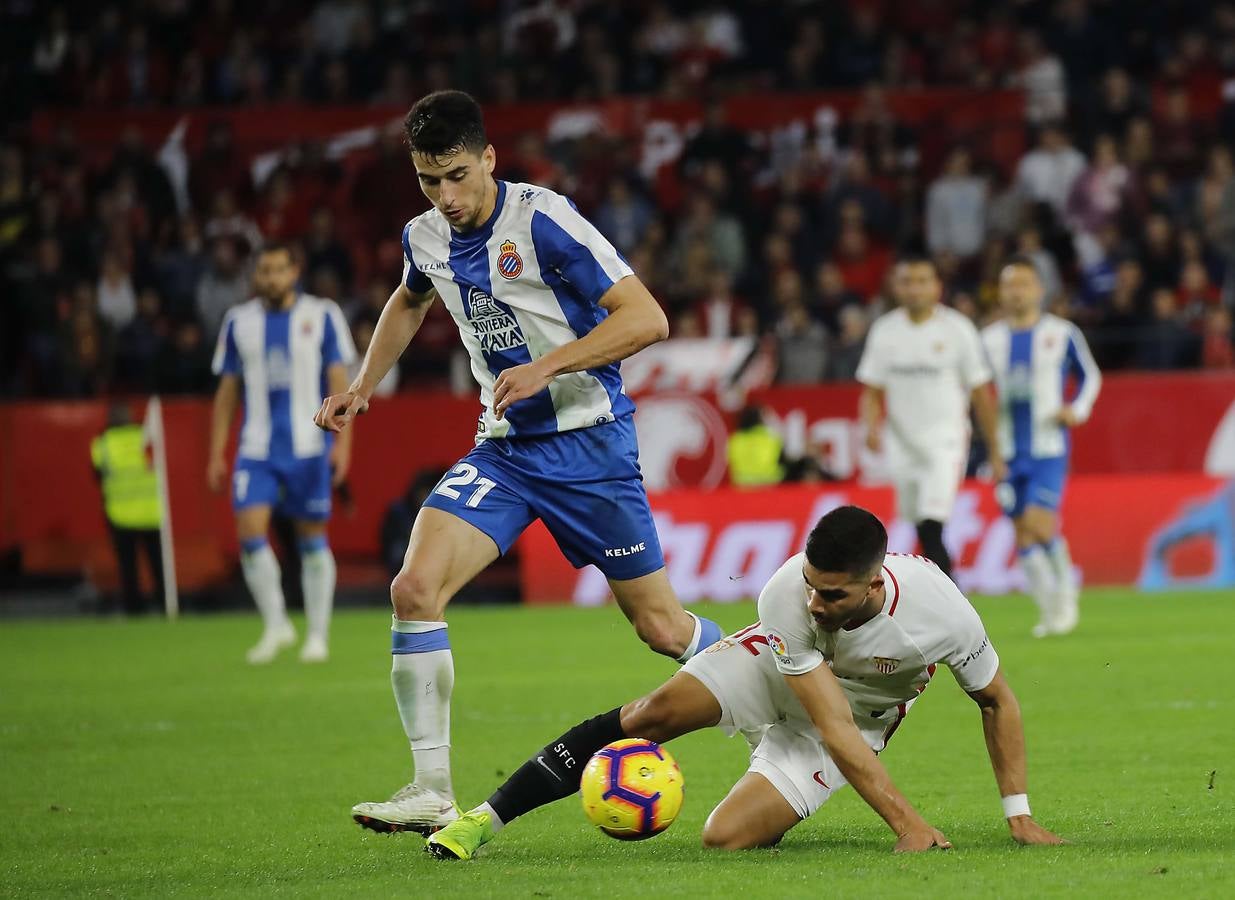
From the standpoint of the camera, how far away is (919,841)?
18.3 ft

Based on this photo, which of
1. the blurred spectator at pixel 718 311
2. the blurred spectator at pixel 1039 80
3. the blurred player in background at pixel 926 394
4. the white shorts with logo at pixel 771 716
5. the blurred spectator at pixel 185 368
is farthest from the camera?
the blurred spectator at pixel 1039 80

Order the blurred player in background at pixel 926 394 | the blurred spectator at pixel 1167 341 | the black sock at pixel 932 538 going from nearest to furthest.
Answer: the black sock at pixel 932 538
the blurred player in background at pixel 926 394
the blurred spectator at pixel 1167 341

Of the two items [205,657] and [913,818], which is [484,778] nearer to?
[913,818]

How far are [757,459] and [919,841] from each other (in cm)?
1137

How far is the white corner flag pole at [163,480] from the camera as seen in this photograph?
57.4 ft

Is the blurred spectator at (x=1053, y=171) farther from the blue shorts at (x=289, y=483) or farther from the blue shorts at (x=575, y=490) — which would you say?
the blue shorts at (x=575, y=490)

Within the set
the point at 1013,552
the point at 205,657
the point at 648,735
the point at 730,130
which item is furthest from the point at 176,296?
the point at 648,735

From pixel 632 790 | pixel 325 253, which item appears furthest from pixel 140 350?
pixel 632 790

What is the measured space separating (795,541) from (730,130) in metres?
5.56

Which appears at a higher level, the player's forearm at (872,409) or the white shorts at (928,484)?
the player's forearm at (872,409)

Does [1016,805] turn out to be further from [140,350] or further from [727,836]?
[140,350]

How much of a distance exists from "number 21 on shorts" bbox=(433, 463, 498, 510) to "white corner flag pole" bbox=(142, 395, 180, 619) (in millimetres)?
11449

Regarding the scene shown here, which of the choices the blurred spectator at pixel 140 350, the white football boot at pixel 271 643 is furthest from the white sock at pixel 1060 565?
the blurred spectator at pixel 140 350

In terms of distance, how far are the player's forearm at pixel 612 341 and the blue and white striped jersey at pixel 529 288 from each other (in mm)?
228
